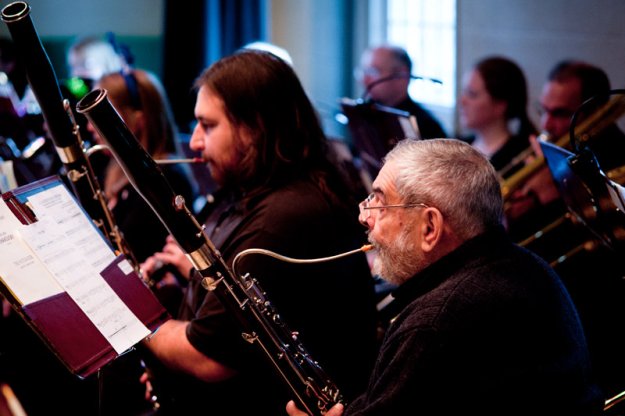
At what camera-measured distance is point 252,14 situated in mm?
6125

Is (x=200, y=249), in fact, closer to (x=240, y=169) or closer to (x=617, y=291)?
(x=240, y=169)

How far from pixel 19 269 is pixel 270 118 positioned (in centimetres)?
80

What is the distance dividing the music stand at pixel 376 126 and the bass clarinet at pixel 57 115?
1.00m

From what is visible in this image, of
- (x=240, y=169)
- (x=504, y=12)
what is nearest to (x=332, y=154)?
(x=240, y=169)

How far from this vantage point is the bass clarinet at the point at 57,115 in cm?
163

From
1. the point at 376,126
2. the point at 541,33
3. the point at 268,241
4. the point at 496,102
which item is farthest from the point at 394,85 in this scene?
the point at 268,241

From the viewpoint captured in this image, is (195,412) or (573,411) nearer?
(573,411)

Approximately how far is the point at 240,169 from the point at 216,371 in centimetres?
56

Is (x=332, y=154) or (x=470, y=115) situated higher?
(x=332, y=154)

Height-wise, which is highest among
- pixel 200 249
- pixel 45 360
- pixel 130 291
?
pixel 200 249

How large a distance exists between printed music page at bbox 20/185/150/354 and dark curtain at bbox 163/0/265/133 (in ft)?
15.4

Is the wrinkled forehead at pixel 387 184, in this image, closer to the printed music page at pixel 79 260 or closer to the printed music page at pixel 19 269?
the printed music page at pixel 79 260

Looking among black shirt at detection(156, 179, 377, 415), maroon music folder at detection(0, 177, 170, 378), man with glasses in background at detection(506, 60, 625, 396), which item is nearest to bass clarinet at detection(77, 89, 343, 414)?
black shirt at detection(156, 179, 377, 415)

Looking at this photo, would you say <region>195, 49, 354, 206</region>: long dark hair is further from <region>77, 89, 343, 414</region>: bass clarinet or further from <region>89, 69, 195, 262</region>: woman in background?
<region>89, 69, 195, 262</region>: woman in background
